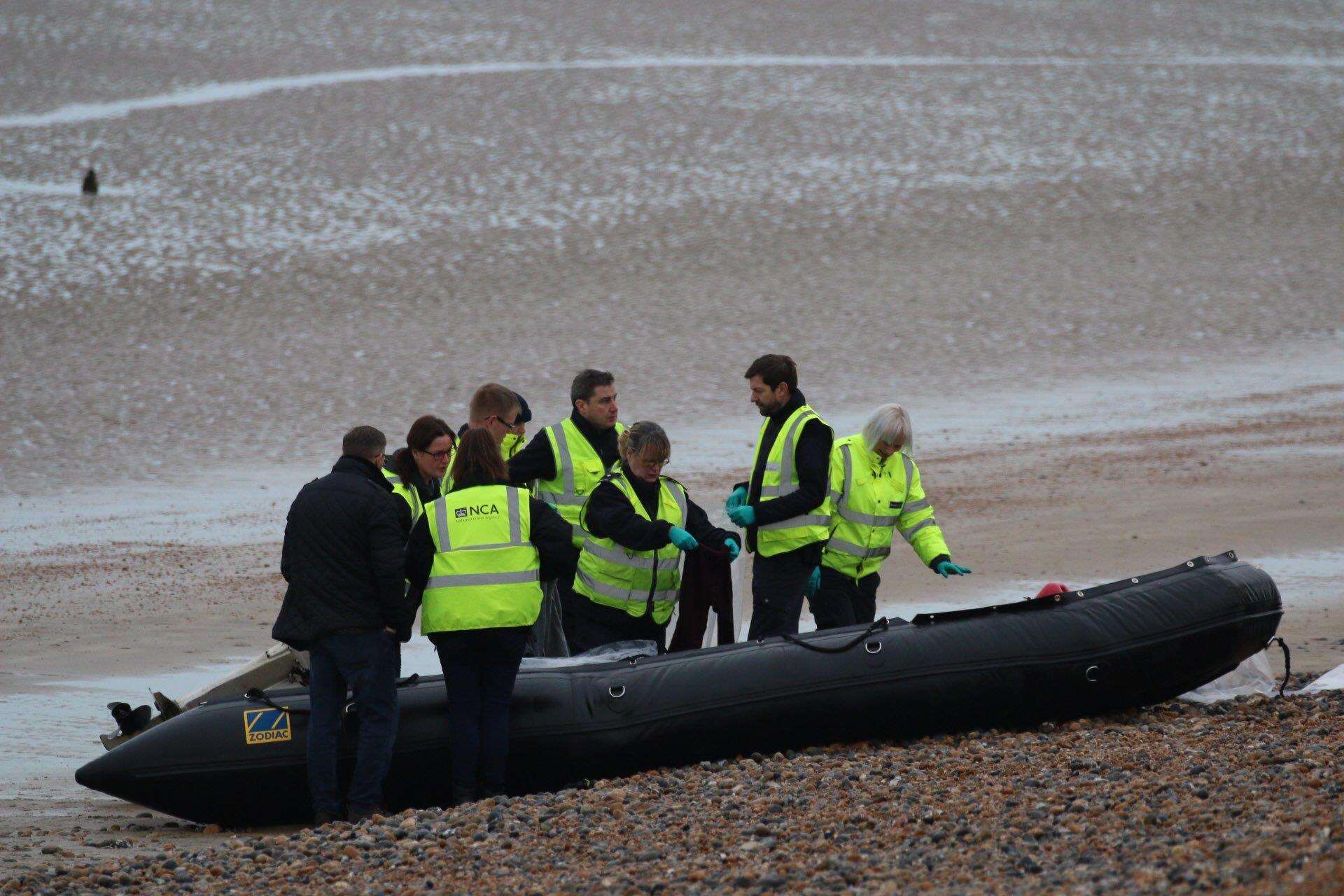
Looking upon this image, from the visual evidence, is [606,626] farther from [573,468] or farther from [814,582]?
[814,582]

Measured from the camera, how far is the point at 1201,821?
4.65 m

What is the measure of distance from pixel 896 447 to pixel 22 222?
20210 millimetres

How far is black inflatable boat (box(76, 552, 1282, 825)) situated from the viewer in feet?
19.4

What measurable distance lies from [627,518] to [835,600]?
3.78 feet

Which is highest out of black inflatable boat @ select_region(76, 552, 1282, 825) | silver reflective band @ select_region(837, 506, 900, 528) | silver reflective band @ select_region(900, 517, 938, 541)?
silver reflective band @ select_region(837, 506, 900, 528)

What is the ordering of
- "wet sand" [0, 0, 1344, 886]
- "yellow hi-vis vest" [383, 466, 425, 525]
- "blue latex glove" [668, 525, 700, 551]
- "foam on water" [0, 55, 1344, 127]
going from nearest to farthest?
"blue latex glove" [668, 525, 700, 551], "yellow hi-vis vest" [383, 466, 425, 525], "wet sand" [0, 0, 1344, 886], "foam on water" [0, 55, 1344, 127]

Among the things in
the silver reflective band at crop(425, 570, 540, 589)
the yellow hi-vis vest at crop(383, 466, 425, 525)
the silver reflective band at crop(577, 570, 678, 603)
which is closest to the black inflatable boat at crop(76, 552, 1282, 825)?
the silver reflective band at crop(577, 570, 678, 603)

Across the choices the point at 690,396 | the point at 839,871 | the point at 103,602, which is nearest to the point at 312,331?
the point at 690,396

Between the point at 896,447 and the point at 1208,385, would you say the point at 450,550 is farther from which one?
the point at 1208,385

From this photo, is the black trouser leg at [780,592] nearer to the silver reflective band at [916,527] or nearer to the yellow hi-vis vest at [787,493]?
the yellow hi-vis vest at [787,493]

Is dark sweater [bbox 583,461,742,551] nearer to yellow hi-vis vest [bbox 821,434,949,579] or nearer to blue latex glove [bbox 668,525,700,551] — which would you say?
blue latex glove [bbox 668,525,700,551]

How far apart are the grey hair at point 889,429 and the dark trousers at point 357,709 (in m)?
2.19

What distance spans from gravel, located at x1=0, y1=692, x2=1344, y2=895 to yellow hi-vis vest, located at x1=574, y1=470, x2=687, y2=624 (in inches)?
31.3

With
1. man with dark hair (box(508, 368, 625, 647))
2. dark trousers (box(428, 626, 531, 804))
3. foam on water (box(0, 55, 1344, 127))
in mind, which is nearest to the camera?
dark trousers (box(428, 626, 531, 804))
